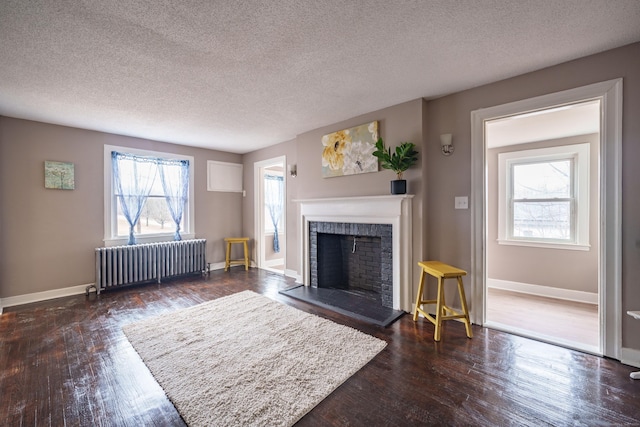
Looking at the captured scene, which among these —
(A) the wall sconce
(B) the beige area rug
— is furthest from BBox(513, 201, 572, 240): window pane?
(B) the beige area rug

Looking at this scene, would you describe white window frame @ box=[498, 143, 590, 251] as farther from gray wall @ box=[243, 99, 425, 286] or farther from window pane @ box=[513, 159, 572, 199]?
gray wall @ box=[243, 99, 425, 286]

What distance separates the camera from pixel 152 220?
479 cm

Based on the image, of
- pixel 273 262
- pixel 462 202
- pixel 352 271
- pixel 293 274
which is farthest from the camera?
pixel 273 262

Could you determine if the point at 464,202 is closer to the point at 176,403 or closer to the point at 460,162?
the point at 460,162

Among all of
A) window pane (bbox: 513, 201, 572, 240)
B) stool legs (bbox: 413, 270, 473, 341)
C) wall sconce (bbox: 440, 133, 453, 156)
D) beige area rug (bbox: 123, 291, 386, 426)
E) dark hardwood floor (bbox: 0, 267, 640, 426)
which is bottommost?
dark hardwood floor (bbox: 0, 267, 640, 426)

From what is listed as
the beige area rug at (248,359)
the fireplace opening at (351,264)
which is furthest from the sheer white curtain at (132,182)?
the fireplace opening at (351,264)

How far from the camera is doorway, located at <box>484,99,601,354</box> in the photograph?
3.22 m

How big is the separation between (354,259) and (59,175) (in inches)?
172

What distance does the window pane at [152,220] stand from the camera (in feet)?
14.7

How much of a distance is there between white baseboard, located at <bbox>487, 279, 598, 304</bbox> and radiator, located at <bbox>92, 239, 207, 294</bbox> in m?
5.08

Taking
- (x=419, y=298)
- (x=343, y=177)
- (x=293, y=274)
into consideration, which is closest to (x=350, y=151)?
(x=343, y=177)

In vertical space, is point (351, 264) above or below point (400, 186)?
below

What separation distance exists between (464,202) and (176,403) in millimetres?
2985

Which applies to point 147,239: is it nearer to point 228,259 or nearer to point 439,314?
point 228,259
